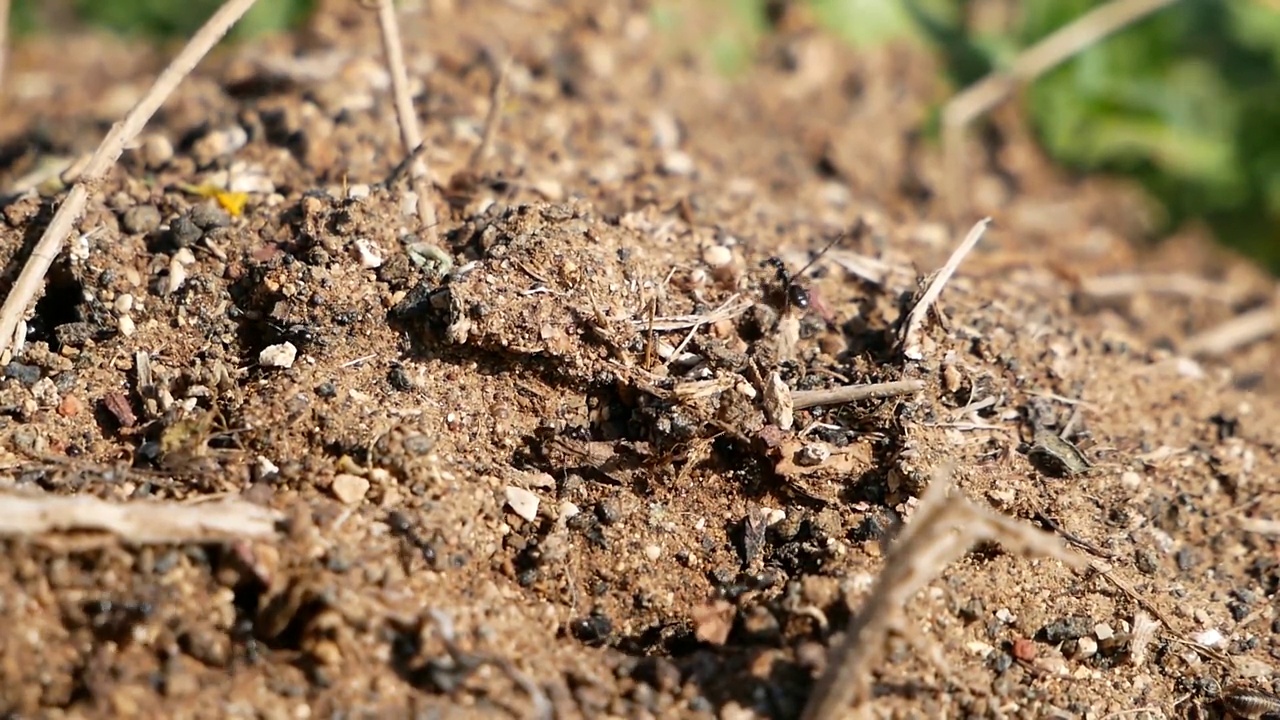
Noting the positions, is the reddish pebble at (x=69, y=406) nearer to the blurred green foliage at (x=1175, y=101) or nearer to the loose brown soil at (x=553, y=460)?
the loose brown soil at (x=553, y=460)

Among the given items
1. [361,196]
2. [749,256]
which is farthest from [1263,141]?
[361,196]

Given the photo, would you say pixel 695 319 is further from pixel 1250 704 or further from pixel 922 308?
pixel 1250 704

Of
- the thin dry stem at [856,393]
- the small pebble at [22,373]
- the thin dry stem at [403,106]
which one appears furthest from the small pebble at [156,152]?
the thin dry stem at [856,393]

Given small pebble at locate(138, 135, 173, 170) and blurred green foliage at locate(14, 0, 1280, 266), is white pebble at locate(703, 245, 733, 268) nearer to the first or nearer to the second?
small pebble at locate(138, 135, 173, 170)

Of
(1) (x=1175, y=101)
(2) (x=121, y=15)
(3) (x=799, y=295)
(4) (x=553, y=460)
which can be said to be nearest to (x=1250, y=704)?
(3) (x=799, y=295)

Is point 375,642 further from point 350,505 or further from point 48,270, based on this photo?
point 48,270

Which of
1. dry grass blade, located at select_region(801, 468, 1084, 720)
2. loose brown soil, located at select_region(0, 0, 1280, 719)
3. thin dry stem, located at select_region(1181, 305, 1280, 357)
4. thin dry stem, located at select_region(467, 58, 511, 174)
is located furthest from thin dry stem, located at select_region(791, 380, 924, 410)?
thin dry stem, located at select_region(1181, 305, 1280, 357)
